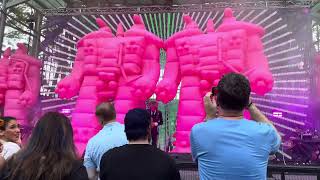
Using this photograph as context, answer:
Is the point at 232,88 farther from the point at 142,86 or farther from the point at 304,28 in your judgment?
the point at 304,28

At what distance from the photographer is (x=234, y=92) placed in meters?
1.57

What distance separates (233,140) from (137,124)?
1.65 feet

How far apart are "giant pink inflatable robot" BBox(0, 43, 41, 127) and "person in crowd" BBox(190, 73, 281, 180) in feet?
22.8

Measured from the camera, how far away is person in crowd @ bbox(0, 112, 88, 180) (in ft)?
4.97

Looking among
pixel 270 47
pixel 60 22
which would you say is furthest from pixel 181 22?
pixel 60 22

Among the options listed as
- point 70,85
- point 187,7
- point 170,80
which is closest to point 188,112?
point 170,80

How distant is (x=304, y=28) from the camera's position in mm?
8742

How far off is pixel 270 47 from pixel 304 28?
4.08 ft

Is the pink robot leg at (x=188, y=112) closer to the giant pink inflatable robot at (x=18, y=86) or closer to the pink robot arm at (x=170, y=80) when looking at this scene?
the pink robot arm at (x=170, y=80)

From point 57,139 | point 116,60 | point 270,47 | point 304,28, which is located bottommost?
point 57,139

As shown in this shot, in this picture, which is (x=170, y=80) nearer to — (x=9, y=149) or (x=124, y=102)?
(x=124, y=102)

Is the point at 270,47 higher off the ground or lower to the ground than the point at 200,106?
higher

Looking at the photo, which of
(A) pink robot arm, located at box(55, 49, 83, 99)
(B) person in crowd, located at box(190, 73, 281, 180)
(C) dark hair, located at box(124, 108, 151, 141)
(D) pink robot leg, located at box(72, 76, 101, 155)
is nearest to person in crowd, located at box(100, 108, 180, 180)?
(C) dark hair, located at box(124, 108, 151, 141)

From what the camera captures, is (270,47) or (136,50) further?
(270,47)
